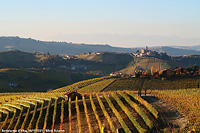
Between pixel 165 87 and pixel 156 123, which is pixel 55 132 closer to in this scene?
pixel 156 123

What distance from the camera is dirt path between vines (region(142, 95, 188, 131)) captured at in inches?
1858

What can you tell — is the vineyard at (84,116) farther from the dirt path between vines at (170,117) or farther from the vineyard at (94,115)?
the dirt path between vines at (170,117)

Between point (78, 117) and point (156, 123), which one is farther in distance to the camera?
point (78, 117)

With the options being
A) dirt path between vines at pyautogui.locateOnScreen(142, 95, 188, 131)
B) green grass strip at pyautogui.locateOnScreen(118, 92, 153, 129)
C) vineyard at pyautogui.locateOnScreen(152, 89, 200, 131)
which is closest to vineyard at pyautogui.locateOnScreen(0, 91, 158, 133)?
green grass strip at pyautogui.locateOnScreen(118, 92, 153, 129)

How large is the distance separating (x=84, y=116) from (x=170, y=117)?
21.3 metres

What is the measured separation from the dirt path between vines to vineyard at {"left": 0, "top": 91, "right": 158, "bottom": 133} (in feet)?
8.57

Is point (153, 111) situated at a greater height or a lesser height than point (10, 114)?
greater

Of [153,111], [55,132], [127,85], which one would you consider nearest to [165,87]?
[127,85]

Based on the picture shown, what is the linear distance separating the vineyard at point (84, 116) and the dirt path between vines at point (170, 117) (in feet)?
8.57

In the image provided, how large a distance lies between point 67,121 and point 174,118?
25844 mm

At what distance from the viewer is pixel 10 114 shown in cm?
6450

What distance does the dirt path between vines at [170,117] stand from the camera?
155 ft

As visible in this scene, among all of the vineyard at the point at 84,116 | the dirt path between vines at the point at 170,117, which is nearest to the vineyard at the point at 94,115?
the vineyard at the point at 84,116

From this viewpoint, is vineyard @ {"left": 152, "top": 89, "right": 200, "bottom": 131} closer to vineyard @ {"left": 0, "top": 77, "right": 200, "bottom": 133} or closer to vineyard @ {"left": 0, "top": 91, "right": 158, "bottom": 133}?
vineyard @ {"left": 0, "top": 77, "right": 200, "bottom": 133}
